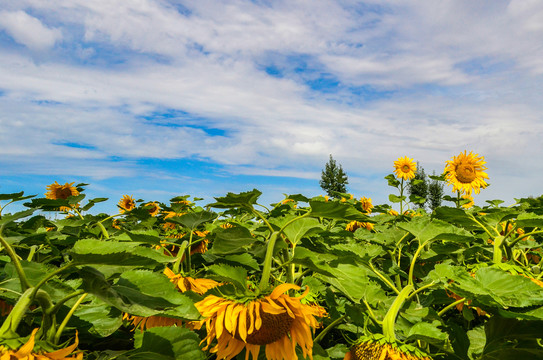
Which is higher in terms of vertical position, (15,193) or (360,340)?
(15,193)

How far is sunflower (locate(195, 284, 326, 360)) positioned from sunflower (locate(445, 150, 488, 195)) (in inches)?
204

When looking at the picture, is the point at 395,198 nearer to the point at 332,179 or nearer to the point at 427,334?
the point at 427,334

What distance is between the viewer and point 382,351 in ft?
4.06

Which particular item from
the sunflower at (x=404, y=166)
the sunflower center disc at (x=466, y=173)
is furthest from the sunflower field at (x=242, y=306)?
the sunflower at (x=404, y=166)

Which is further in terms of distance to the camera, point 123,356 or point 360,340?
point 360,340

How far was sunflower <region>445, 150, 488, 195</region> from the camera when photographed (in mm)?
5848

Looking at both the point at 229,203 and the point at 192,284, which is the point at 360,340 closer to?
the point at 192,284

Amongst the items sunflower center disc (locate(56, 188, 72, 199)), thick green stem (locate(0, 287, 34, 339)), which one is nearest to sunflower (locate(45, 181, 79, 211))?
sunflower center disc (locate(56, 188, 72, 199))

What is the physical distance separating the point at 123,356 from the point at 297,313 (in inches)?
20.2

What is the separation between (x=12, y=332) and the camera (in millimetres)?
844

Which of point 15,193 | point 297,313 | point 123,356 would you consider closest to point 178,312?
point 123,356

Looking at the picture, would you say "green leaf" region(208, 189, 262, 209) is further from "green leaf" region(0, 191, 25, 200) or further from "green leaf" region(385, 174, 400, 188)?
"green leaf" region(385, 174, 400, 188)

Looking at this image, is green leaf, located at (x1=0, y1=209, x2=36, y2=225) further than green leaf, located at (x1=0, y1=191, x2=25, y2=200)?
No

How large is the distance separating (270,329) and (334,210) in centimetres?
46
